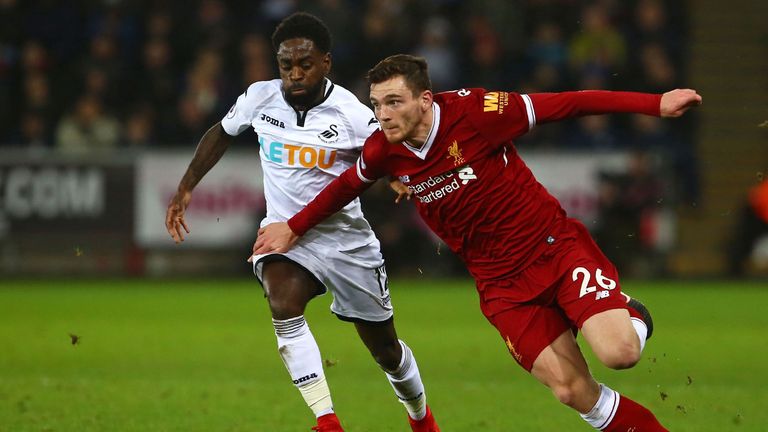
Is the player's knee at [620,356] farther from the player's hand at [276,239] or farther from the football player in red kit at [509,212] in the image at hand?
the player's hand at [276,239]

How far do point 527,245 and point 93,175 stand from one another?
12.9 metres

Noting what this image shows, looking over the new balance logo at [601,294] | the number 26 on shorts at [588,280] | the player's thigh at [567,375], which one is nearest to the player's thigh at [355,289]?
the player's thigh at [567,375]

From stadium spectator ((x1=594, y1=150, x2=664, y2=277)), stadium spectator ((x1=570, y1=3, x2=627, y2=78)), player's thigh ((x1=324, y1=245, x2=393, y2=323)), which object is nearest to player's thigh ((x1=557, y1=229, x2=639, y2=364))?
player's thigh ((x1=324, y1=245, x2=393, y2=323))

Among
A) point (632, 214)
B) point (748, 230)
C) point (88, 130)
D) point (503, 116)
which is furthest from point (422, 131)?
point (88, 130)

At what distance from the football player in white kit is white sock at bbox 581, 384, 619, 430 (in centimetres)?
151

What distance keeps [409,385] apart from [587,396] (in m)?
1.53

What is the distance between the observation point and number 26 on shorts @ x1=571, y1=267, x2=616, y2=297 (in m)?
6.02

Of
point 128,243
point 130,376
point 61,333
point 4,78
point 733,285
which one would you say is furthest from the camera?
point 4,78

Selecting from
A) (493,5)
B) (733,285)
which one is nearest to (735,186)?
(733,285)

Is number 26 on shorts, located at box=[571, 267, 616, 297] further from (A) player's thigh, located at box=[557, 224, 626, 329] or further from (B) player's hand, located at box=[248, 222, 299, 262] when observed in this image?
(B) player's hand, located at box=[248, 222, 299, 262]

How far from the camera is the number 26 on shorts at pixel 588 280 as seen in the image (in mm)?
6016

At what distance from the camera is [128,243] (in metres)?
18.0

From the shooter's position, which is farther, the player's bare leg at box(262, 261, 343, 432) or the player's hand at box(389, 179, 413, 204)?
the player's bare leg at box(262, 261, 343, 432)

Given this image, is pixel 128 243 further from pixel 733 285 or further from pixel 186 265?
pixel 733 285
